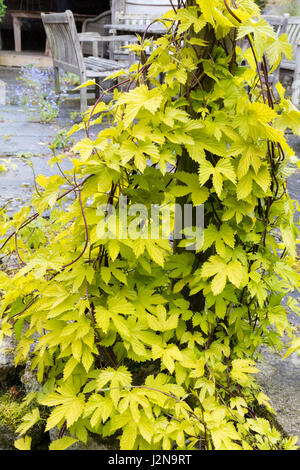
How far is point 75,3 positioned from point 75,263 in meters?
12.4

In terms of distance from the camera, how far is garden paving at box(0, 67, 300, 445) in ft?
4.62

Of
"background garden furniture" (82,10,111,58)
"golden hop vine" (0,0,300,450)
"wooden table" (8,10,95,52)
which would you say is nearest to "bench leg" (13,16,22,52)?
"wooden table" (8,10,95,52)

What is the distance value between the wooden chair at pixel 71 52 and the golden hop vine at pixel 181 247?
4.21 meters

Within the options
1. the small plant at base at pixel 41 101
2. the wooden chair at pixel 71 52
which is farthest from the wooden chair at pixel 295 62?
the small plant at base at pixel 41 101

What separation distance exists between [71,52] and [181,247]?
15.5 feet

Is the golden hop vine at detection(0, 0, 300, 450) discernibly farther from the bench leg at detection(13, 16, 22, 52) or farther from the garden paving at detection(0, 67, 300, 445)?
the bench leg at detection(13, 16, 22, 52)

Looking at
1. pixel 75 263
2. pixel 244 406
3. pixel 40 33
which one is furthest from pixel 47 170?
pixel 40 33

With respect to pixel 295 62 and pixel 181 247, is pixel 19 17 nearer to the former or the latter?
pixel 295 62

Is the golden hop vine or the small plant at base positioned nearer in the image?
the golden hop vine

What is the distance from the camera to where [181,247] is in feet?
4.55

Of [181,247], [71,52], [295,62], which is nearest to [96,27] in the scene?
[71,52]

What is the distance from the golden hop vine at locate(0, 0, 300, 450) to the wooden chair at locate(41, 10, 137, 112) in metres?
4.21

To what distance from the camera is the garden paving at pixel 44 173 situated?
4.62 feet
